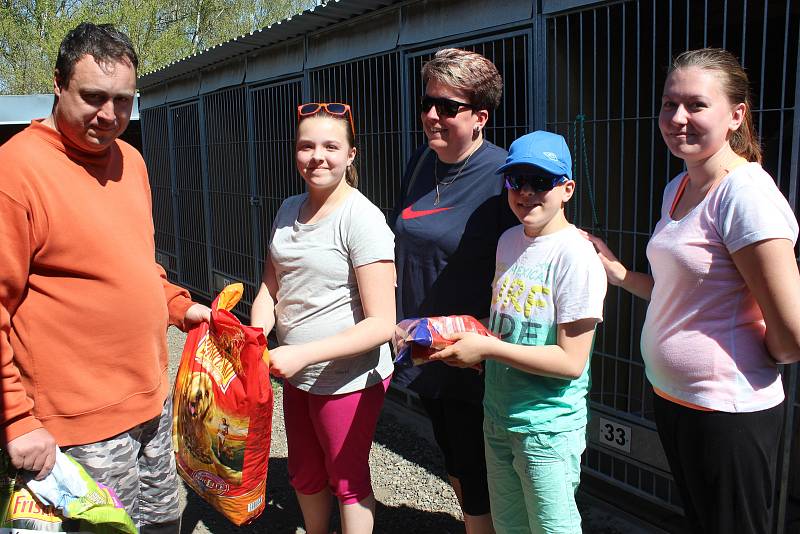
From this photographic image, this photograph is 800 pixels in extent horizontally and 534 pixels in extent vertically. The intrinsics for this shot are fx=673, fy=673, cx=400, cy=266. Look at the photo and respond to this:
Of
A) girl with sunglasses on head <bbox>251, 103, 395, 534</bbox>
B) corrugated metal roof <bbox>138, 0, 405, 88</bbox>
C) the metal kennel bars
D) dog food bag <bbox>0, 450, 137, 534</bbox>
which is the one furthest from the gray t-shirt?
corrugated metal roof <bbox>138, 0, 405, 88</bbox>

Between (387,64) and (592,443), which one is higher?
(387,64)

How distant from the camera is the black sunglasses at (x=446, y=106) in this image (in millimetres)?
2396

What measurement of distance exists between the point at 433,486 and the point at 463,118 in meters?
2.33

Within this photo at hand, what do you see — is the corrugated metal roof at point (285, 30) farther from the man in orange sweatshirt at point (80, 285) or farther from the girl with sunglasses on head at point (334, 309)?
the man in orange sweatshirt at point (80, 285)

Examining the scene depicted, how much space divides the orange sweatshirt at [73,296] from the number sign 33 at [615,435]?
2.20 metres

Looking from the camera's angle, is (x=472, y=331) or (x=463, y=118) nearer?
(x=472, y=331)

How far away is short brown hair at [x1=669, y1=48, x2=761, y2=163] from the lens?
1873 mm

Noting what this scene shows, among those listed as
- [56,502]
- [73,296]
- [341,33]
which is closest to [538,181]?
[73,296]

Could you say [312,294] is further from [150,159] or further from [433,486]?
[150,159]

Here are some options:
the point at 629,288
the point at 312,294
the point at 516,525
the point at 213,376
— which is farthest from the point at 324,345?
the point at 629,288

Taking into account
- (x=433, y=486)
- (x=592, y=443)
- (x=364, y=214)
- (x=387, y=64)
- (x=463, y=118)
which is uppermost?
(x=387, y=64)

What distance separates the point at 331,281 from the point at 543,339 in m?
0.80

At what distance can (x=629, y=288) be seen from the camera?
2.32 meters

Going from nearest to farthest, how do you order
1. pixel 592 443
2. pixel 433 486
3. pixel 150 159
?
1. pixel 592 443
2. pixel 433 486
3. pixel 150 159
